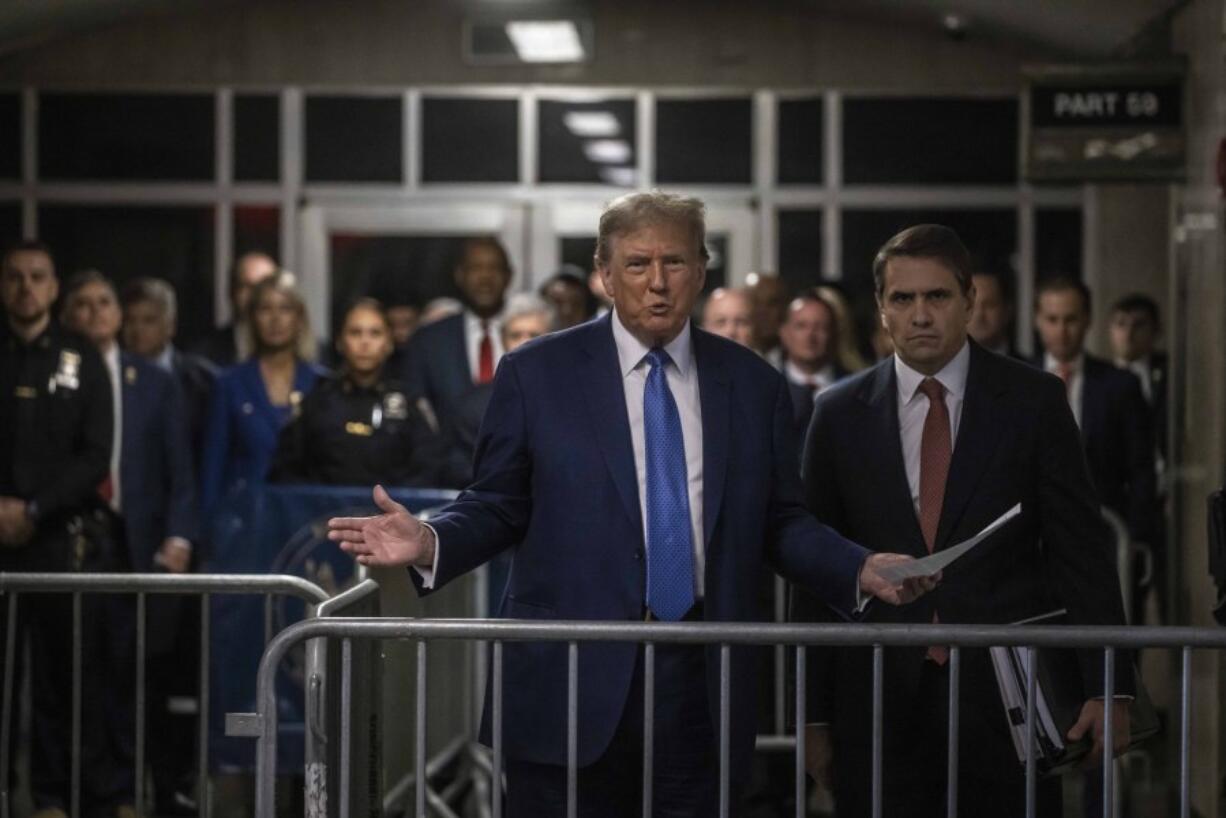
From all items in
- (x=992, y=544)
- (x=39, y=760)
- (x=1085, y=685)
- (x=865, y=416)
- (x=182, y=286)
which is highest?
(x=182, y=286)

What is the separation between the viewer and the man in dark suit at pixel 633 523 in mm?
4109

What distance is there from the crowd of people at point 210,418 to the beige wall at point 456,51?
12.4 ft

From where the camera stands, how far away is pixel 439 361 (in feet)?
32.0

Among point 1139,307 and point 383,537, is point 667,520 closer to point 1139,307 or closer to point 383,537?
point 383,537

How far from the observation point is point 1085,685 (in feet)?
13.9

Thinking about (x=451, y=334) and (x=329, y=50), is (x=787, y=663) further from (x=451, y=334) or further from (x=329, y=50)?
(x=329, y=50)

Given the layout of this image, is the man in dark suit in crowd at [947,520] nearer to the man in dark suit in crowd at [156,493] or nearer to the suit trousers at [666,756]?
the suit trousers at [666,756]

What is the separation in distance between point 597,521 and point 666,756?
0.50 meters

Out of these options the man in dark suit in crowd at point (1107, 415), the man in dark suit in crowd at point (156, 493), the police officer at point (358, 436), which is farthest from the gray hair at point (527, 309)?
the man in dark suit in crowd at point (1107, 415)

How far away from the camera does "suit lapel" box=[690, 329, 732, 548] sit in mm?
4172

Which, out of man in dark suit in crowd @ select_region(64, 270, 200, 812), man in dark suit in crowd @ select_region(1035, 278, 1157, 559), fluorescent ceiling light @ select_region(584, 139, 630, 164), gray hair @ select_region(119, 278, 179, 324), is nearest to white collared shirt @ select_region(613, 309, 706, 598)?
man in dark suit in crowd @ select_region(64, 270, 200, 812)

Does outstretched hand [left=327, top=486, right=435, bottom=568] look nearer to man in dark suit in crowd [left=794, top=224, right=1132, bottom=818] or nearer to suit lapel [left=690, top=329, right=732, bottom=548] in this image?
suit lapel [left=690, top=329, right=732, bottom=548]

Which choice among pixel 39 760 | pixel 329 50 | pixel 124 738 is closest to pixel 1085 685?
pixel 124 738

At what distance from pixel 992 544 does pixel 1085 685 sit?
35 cm
